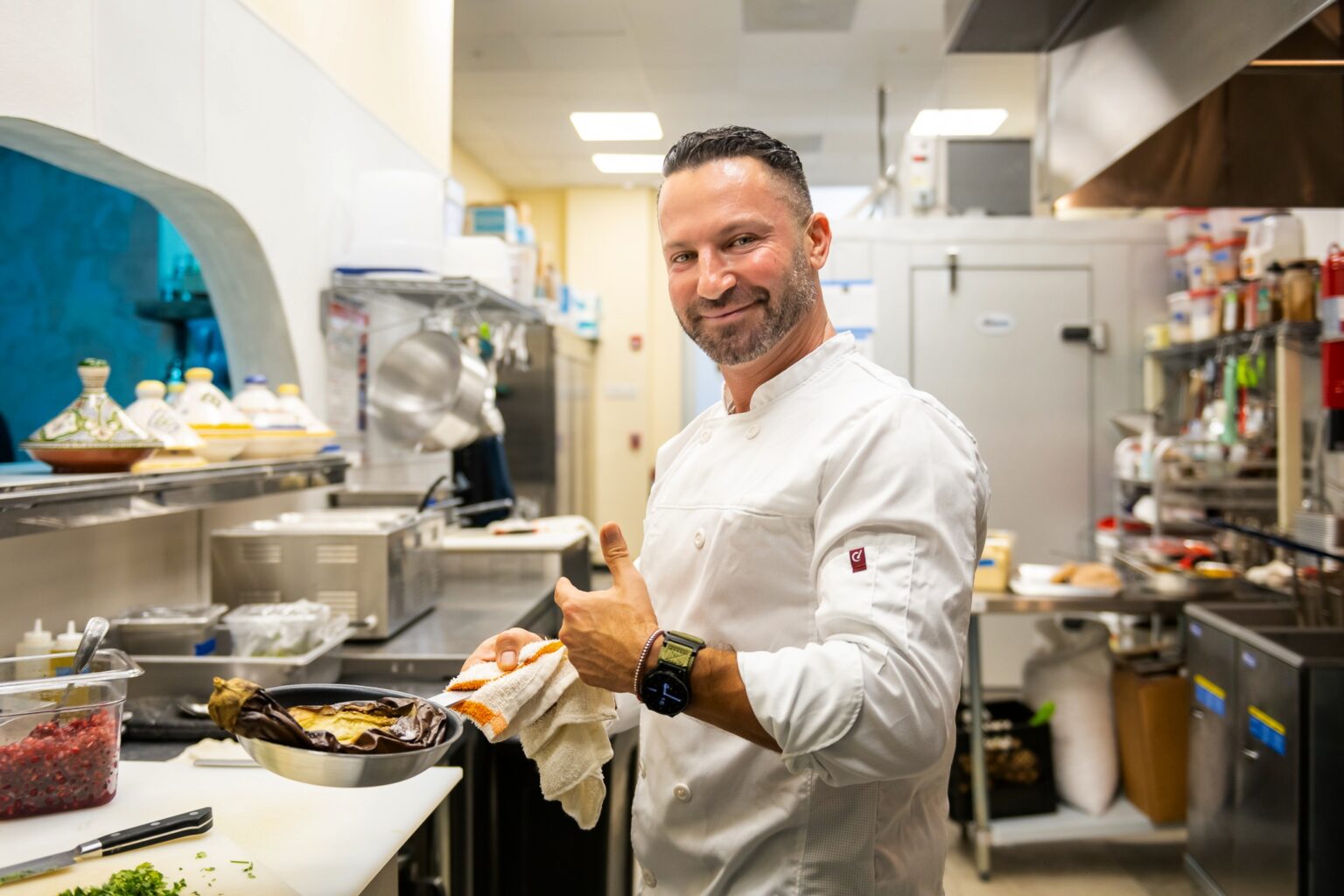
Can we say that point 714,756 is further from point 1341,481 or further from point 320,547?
point 1341,481

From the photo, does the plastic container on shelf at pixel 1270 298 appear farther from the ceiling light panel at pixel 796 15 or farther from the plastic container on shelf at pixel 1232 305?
the ceiling light panel at pixel 796 15

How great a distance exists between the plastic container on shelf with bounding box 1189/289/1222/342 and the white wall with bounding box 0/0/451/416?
323 centimetres

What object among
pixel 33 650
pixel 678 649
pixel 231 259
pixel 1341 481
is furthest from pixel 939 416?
pixel 1341 481

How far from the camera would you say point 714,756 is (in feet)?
4.15

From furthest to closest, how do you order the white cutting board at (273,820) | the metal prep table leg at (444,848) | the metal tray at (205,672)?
the metal prep table leg at (444,848) → the metal tray at (205,672) → the white cutting board at (273,820)

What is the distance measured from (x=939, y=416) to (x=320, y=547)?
5.21ft

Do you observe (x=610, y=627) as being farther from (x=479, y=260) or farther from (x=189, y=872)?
(x=479, y=260)

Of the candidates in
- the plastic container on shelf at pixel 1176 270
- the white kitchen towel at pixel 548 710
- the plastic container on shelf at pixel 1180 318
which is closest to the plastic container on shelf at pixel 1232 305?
the plastic container on shelf at pixel 1180 318

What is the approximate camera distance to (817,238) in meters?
1.33

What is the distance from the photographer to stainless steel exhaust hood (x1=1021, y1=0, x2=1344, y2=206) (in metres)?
1.51

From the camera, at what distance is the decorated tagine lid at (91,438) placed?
1.70m

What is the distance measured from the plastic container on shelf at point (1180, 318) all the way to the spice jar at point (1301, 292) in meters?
0.81

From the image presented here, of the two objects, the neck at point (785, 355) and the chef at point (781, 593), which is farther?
the neck at point (785, 355)

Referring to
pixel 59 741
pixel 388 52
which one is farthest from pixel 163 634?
pixel 388 52
